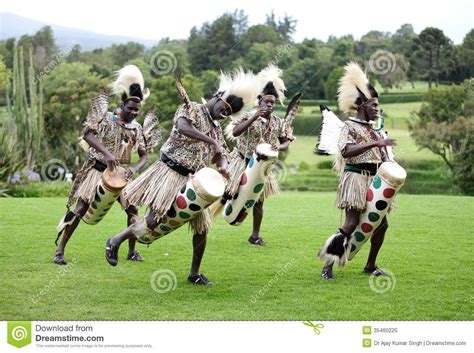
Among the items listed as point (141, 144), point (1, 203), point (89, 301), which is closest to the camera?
point (89, 301)

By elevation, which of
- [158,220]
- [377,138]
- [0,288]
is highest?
[377,138]

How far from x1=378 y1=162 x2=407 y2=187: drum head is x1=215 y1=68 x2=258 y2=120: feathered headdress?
998mm

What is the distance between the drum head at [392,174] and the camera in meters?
5.11

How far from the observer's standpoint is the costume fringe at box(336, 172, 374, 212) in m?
5.28

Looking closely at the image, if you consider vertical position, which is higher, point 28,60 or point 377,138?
point 377,138

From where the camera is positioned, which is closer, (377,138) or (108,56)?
(377,138)

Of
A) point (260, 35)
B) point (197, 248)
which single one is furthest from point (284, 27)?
point (197, 248)

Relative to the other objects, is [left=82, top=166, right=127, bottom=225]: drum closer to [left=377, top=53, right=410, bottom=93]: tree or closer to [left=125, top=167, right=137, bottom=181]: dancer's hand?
[left=125, top=167, right=137, bottom=181]: dancer's hand

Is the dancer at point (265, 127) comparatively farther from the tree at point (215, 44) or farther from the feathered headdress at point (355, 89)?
the tree at point (215, 44)

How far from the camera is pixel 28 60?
11.6 m

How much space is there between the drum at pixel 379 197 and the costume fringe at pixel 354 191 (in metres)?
0.05
